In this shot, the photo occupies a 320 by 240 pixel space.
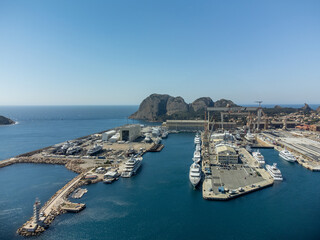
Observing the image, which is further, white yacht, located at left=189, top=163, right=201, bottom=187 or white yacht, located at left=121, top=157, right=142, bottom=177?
white yacht, located at left=121, top=157, right=142, bottom=177

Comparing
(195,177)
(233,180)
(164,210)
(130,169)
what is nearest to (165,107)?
(130,169)

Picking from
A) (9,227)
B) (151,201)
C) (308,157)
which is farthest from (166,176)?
(308,157)

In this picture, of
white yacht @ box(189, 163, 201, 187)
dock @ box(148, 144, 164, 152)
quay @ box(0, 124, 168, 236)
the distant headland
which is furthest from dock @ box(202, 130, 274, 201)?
the distant headland

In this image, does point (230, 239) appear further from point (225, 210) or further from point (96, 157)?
point (96, 157)

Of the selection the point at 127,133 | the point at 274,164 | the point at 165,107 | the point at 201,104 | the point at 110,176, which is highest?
the point at 201,104

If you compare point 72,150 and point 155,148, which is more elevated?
point 72,150

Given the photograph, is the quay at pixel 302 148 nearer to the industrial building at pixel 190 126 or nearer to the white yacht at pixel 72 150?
the industrial building at pixel 190 126

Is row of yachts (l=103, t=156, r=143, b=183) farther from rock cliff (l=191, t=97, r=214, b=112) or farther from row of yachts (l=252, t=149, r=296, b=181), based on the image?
rock cliff (l=191, t=97, r=214, b=112)

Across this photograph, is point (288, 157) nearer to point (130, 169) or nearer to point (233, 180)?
point (233, 180)

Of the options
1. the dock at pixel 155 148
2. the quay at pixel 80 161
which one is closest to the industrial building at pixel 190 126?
the quay at pixel 80 161

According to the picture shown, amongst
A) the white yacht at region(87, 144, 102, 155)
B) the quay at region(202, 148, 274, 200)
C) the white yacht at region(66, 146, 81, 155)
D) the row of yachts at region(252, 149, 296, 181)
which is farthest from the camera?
the white yacht at region(66, 146, 81, 155)
